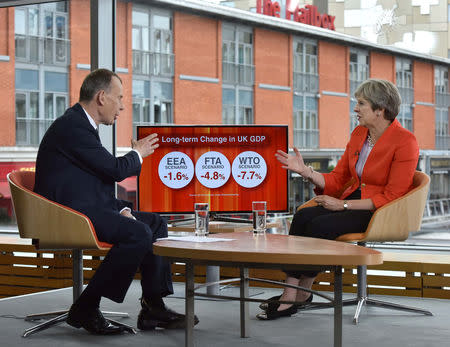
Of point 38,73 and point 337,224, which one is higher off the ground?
point 38,73

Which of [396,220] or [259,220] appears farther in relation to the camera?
[396,220]

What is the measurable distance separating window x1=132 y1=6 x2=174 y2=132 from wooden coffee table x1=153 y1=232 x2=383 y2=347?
12.6 ft

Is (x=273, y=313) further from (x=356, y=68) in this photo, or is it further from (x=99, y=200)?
(x=356, y=68)

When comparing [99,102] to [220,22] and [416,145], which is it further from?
[220,22]

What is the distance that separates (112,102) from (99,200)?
481 mm

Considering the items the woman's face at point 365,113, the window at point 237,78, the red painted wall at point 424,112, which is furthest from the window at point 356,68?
the woman's face at point 365,113

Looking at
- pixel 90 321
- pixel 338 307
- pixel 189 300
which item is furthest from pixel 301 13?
pixel 338 307

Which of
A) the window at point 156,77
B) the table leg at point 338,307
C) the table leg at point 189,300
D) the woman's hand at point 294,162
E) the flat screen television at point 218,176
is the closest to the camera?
the table leg at point 338,307

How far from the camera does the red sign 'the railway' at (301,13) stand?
5887 millimetres

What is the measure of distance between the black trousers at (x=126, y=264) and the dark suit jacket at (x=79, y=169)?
62mm

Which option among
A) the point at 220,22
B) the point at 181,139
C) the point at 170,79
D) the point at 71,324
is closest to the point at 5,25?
the point at 170,79

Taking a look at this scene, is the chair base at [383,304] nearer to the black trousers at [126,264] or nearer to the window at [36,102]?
the black trousers at [126,264]

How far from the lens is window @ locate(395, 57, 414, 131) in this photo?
582cm

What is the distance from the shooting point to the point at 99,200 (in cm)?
348
